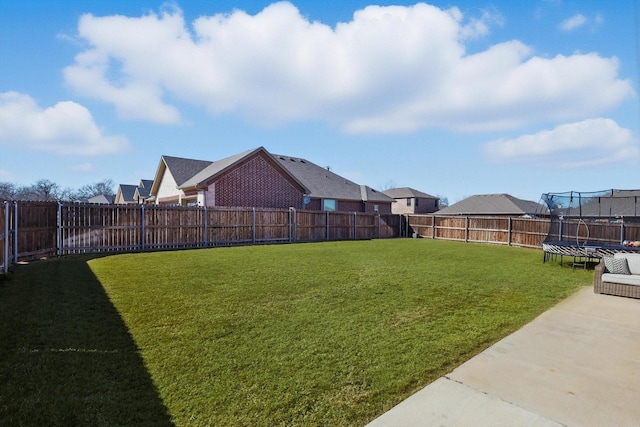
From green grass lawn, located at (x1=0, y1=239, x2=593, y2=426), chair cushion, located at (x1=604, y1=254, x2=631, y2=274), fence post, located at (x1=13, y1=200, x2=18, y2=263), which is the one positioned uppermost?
fence post, located at (x1=13, y1=200, x2=18, y2=263)

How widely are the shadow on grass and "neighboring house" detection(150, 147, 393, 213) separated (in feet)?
49.3

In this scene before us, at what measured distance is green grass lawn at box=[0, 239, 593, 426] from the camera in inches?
103

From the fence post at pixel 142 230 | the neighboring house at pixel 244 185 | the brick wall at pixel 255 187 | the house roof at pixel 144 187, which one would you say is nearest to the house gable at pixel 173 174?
the neighboring house at pixel 244 185

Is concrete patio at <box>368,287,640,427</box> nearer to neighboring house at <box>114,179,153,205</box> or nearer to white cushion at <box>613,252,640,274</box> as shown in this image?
white cushion at <box>613,252,640,274</box>

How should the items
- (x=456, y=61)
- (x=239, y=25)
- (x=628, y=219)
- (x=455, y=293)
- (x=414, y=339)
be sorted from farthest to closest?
1. (x=628, y=219)
2. (x=456, y=61)
3. (x=239, y=25)
4. (x=455, y=293)
5. (x=414, y=339)

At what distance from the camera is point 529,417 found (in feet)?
8.53

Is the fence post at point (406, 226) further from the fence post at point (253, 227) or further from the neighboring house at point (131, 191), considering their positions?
the neighboring house at point (131, 191)

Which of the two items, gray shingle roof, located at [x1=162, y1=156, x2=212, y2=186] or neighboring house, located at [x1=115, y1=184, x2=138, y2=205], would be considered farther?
neighboring house, located at [x1=115, y1=184, x2=138, y2=205]

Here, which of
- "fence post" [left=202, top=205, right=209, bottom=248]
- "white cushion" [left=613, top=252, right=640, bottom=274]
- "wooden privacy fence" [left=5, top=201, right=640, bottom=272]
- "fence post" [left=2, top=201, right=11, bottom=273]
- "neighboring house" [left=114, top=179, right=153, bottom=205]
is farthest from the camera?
"neighboring house" [left=114, top=179, right=153, bottom=205]

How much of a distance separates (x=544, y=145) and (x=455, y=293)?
67.8ft

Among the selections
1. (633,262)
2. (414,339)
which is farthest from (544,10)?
(414,339)

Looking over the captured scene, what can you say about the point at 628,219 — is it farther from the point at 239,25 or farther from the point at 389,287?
the point at 239,25

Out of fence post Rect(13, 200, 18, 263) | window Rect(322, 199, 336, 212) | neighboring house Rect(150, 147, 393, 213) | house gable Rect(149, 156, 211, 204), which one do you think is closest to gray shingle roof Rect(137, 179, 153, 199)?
neighboring house Rect(150, 147, 393, 213)

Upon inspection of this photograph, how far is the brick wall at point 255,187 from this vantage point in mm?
20609
